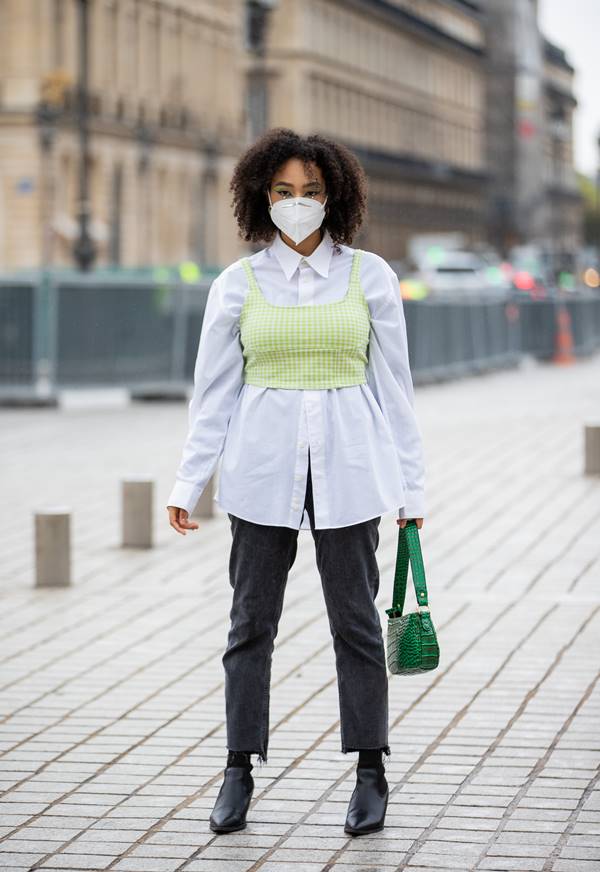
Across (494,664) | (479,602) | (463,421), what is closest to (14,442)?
(463,421)

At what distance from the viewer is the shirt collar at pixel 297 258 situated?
5.33 metres

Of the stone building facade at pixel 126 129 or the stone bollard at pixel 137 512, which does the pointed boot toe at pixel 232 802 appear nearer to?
the stone bollard at pixel 137 512

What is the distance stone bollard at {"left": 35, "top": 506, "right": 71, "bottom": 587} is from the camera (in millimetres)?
9578

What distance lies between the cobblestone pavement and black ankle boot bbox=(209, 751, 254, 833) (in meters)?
0.04

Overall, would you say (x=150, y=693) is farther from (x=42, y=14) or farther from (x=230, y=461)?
(x=42, y=14)

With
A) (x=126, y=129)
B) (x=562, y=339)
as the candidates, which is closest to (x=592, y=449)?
(x=562, y=339)

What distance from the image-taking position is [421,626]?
17.4 ft

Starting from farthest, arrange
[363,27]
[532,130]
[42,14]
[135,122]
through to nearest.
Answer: [532,130], [363,27], [135,122], [42,14]

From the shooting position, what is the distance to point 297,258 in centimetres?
534

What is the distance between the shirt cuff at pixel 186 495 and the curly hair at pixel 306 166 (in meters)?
0.66

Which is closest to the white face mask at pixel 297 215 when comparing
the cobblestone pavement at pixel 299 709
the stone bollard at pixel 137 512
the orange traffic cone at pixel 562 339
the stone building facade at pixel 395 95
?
the cobblestone pavement at pixel 299 709

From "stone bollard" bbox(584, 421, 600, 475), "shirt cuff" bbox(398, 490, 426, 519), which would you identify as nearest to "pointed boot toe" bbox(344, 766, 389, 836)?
"shirt cuff" bbox(398, 490, 426, 519)

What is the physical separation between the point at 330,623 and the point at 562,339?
28848mm

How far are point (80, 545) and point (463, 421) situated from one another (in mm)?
9436
